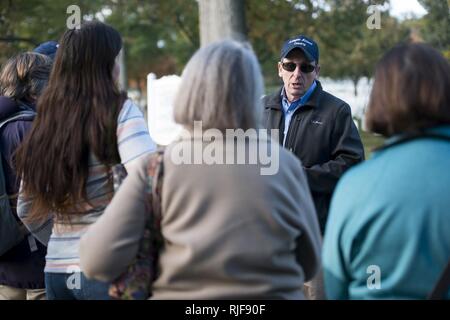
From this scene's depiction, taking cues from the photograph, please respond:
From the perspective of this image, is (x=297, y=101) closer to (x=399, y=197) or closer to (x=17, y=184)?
(x=17, y=184)

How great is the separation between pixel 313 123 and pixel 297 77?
0.37 metres

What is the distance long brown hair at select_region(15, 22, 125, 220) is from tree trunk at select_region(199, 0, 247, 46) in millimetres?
8120

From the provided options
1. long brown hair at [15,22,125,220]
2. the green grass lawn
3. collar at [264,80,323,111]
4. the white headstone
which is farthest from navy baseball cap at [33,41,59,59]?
the green grass lawn

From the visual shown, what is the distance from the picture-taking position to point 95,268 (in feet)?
7.20

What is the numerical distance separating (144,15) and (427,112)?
25662 mm

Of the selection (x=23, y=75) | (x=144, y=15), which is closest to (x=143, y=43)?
(x=144, y=15)

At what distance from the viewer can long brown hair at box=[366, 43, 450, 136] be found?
2.24m

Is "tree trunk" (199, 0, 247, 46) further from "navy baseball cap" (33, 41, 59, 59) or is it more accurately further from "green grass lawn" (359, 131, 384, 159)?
"navy baseball cap" (33, 41, 59, 59)

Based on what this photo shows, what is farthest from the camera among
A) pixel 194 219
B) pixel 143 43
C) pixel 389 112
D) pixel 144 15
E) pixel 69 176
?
pixel 143 43

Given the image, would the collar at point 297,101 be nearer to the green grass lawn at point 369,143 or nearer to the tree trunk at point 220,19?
the tree trunk at point 220,19

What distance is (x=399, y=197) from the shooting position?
7.10ft

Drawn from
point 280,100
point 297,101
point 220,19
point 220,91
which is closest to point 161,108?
point 280,100
